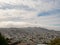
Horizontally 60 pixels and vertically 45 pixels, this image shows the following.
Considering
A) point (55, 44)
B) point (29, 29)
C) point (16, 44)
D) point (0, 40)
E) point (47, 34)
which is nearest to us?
point (0, 40)

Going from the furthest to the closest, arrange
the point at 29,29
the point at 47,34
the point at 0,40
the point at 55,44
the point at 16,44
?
the point at 29,29 < the point at 47,34 < the point at 16,44 < the point at 55,44 < the point at 0,40

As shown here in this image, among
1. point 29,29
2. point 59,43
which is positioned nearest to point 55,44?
point 59,43

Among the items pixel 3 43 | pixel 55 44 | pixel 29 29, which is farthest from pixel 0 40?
pixel 29 29

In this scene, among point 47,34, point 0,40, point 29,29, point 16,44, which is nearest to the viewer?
point 0,40

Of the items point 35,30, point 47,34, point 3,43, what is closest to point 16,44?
point 47,34

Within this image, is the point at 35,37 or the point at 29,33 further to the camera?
the point at 29,33

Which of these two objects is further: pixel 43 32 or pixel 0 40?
pixel 43 32

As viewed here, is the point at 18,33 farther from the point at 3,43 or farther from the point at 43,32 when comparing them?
the point at 3,43

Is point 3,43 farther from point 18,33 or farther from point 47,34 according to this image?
point 18,33
